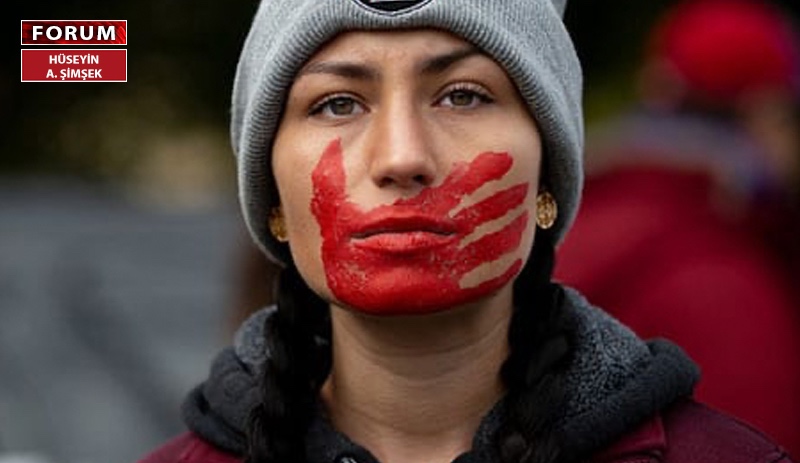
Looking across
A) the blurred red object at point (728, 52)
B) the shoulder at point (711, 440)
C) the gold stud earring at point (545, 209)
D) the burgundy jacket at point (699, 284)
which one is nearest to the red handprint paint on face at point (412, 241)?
the gold stud earring at point (545, 209)

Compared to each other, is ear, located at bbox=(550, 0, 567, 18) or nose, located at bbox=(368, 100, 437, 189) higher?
ear, located at bbox=(550, 0, 567, 18)

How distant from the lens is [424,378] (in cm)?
322

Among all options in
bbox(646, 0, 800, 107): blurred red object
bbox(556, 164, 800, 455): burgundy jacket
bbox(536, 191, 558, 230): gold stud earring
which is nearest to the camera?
bbox(536, 191, 558, 230): gold stud earring

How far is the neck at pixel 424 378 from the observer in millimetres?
3207

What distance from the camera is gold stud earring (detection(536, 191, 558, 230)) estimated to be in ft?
10.9

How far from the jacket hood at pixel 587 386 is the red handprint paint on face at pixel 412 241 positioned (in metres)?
0.18

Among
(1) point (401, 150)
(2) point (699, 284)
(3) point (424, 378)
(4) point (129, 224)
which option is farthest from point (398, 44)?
(4) point (129, 224)

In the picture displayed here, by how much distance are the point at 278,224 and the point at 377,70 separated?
1.12 ft

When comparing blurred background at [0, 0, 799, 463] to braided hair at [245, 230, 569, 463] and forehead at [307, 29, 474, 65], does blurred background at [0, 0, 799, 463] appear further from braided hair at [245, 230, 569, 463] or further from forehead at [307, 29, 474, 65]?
forehead at [307, 29, 474, 65]

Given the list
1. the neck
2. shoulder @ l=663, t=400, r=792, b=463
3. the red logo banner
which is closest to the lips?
the neck

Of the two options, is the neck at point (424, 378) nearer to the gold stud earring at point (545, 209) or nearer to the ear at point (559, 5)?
the gold stud earring at point (545, 209)

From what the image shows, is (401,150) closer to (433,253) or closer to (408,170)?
(408,170)

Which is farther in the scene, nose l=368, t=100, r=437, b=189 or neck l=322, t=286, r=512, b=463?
neck l=322, t=286, r=512, b=463

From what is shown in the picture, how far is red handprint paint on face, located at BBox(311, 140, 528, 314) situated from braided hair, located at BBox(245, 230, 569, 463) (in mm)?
133
